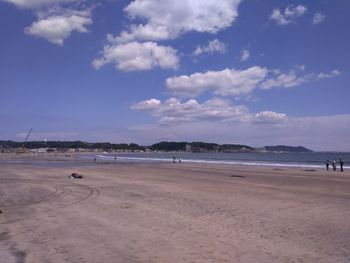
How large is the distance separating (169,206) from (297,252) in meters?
6.87

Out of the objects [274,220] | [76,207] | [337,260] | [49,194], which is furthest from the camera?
[49,194]

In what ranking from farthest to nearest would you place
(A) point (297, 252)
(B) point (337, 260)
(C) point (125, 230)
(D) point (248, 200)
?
(D) point (248, 200) < (C) point (125, 230) < (A) point (297, 252) < (B) point (337, 260)

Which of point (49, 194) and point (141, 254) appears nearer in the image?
point (141, 254)

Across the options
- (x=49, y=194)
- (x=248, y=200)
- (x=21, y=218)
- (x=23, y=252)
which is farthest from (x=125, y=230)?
(x=49, y=194)

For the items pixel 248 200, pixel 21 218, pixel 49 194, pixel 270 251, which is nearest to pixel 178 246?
pixel 270 251

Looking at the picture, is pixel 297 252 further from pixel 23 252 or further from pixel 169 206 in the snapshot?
pixel 169 206

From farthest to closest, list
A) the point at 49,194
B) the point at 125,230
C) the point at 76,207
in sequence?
the point at 49,194, the point at 76,207, the point at 125,230

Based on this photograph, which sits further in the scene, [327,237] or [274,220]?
[274,220]

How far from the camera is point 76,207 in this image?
46.4ft

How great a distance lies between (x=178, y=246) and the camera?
866 centimetres

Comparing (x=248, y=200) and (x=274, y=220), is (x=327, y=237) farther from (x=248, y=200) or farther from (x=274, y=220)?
(x=248, y=200)

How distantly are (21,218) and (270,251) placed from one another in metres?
7.09

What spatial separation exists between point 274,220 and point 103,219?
4.68 metres

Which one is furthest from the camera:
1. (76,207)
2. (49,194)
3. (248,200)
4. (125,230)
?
(49,194)
